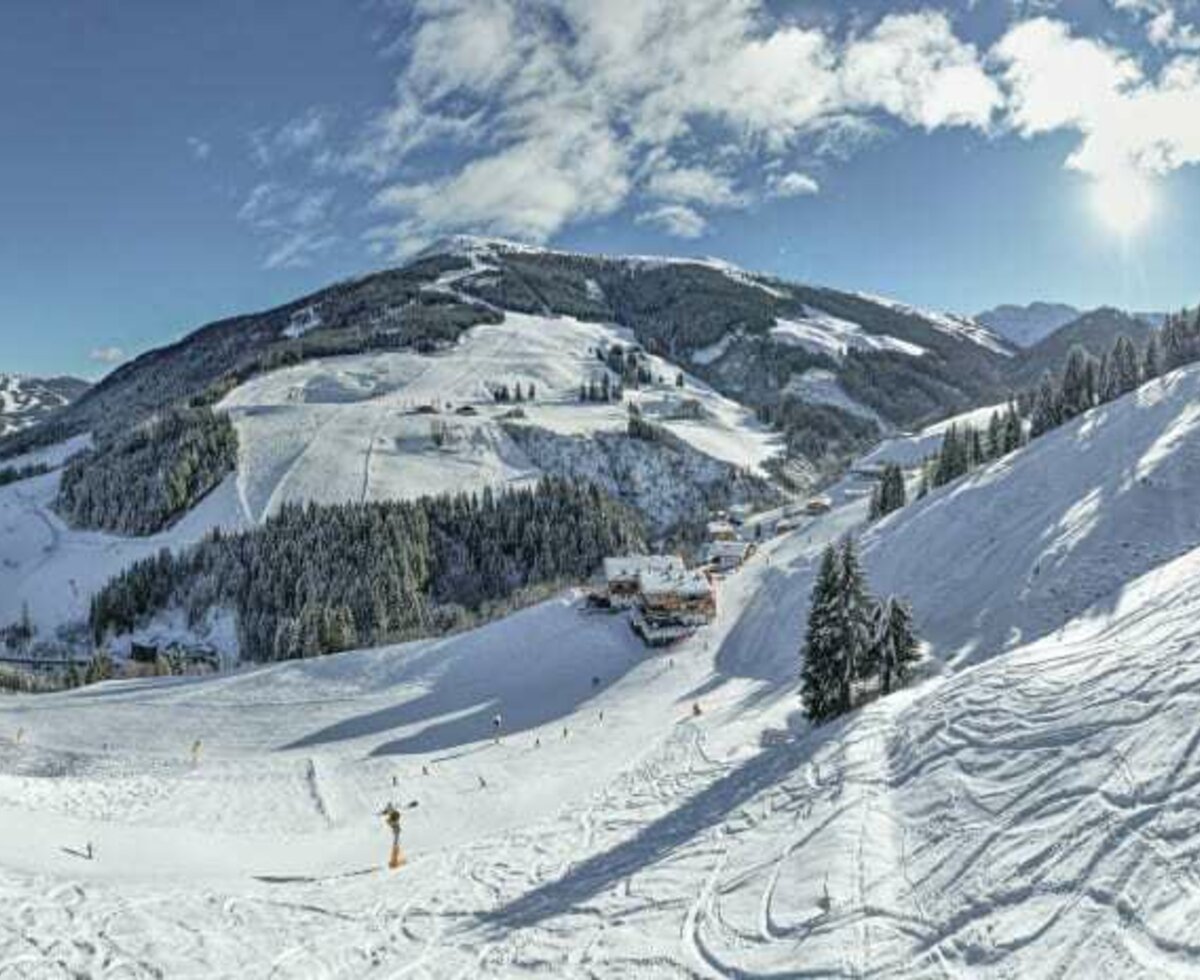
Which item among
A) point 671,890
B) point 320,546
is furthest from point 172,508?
point 671,890

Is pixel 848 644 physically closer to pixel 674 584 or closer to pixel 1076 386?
pixel 674 584

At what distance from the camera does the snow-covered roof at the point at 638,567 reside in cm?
7588

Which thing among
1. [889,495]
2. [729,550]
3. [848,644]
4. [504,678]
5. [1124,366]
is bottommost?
[504,678]

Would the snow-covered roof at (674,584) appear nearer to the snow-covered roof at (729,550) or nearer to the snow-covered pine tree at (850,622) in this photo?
the snow-covered roof at (729,550)

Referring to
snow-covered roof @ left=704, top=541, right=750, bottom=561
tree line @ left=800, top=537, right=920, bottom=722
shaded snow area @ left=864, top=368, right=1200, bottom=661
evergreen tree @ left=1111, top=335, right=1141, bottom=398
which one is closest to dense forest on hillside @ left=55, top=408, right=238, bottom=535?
snow-covered roof @ left=704, top=541, right=750, bottom=561

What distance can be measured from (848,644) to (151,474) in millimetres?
156478

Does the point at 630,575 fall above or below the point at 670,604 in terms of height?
above

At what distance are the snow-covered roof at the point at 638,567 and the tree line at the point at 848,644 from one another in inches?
1435

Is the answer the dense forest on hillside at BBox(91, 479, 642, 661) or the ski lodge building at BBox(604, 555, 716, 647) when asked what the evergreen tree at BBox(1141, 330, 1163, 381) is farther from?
the dense forest on hillside at BBox(91, 479, 642, 661)

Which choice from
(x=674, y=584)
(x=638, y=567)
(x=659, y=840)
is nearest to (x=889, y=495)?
(x=638, y=567)

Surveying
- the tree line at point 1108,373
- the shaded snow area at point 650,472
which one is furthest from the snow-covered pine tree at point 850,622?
the shaded snow area at point 650,472

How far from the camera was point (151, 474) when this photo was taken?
156750mm

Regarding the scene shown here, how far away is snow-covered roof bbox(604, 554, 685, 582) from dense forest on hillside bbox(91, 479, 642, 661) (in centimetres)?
2849

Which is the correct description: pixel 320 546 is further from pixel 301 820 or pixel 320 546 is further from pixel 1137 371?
pixel 1137 371
